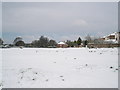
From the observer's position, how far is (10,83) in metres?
7.32

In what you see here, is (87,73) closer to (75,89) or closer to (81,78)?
(81,78)

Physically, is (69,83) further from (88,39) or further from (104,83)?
(88,39)

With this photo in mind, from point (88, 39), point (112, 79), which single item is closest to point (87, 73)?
point (112, 79)

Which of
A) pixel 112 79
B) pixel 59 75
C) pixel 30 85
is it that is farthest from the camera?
pixel 59 75

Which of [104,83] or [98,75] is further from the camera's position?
[98,75]

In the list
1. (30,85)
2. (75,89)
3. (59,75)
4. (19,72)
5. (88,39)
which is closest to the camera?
(75,89)

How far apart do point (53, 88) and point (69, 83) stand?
0.89m

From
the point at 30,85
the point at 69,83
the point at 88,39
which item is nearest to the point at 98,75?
the point at 69,83

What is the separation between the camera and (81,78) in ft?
26.0

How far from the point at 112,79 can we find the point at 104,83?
2.55ft

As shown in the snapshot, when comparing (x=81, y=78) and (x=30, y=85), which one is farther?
(x=81, y=78)

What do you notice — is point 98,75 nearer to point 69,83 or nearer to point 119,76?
point 119,76

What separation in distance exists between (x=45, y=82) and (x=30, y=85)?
0.74m

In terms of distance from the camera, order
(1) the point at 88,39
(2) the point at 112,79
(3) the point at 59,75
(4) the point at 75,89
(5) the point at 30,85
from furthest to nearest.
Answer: (1) the point at 88,39
(3) the point at 59,75
(2) the point at 112,79
(5) the point at 30,85
(4) the point at 75,89
